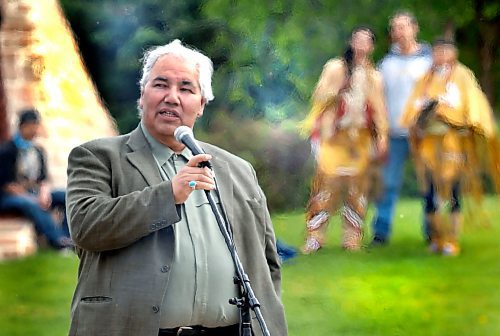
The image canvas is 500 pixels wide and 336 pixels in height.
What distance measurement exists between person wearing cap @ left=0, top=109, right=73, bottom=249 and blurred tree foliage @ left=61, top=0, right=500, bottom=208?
12.5 inches

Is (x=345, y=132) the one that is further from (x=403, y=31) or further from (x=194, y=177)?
(x=194, y=177)

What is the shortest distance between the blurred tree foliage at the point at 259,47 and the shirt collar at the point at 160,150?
1.77 meters

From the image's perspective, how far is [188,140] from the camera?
1.77m

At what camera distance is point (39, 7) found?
12.8ft

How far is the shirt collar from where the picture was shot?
6.32ft

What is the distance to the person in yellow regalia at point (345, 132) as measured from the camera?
12.6ft

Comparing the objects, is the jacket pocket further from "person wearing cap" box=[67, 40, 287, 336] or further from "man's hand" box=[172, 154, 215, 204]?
"man's hand" box=[172, 154, 215, 204]

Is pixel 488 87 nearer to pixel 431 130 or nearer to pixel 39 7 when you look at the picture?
pixel 431 130

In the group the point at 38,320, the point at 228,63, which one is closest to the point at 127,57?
the point at 228,63

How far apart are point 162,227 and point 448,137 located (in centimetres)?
232

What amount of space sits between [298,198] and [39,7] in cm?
118

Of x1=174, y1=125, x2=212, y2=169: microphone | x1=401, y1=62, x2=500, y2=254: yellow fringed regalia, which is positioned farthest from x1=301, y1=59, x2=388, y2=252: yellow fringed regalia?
x1=174, y1=125, x2=212, y2=169: microphone

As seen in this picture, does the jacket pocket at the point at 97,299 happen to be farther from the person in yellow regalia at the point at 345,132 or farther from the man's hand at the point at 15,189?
the man's hand at the point at 15,189

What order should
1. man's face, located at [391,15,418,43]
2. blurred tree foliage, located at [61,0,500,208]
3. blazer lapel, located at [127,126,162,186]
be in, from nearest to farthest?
1. blazer lapel, located at [127,126,162,186]
2. blurred tree foliage, located at [61,0,500,208]
3. man's face, located at [391,15,418,43]
